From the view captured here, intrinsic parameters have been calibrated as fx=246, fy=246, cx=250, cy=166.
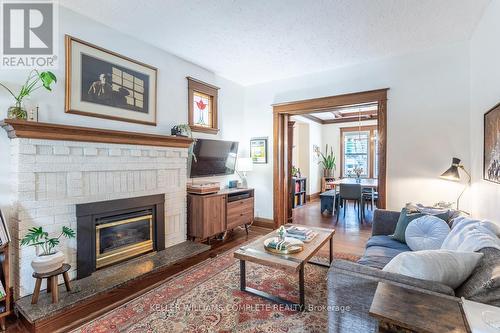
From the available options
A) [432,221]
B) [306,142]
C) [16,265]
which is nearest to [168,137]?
[16,265]

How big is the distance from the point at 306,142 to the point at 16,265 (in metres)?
6.78

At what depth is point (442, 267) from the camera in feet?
4.17

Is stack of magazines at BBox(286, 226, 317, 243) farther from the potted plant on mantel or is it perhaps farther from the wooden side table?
the potted plant on mantel

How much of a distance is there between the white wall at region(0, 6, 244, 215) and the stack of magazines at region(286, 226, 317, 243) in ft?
7.18

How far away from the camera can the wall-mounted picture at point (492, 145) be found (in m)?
2.02

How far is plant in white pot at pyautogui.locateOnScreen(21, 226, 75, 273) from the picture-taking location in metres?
2.00

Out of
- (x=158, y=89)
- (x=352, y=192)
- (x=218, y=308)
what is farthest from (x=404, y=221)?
(x=158, y=89)

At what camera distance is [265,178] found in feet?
15.6

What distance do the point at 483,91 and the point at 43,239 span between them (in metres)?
4.47

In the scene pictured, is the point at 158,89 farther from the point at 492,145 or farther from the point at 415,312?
the point at 492,145

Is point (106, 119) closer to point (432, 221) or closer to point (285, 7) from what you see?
point (285, 7)

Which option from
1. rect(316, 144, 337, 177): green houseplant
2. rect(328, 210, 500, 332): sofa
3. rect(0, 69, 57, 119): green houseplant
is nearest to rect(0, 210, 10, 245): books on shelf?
rect(0, 69, 57, 119): green houseplant

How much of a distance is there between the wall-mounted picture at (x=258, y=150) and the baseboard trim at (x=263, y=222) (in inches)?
43.7

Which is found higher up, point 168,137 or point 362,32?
point 362,32
